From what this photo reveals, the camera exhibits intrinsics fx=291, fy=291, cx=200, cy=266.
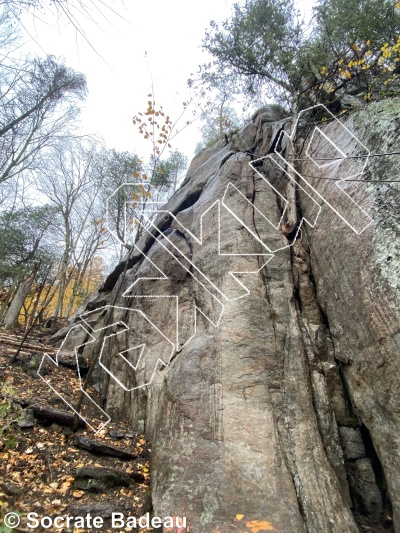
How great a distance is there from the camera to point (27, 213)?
17094 millimetres

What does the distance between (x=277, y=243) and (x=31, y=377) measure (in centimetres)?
644

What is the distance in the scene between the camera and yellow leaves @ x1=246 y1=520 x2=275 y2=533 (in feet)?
10.7

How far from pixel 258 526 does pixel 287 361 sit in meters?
2.12

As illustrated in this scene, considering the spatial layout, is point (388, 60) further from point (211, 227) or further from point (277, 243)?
point (211, 227)

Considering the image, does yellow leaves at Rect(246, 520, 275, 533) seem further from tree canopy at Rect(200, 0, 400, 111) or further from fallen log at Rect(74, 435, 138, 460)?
tree canopy at Rect(200, 0, 400, 111)

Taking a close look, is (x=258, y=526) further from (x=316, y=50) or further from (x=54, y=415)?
(x=316, y=50)

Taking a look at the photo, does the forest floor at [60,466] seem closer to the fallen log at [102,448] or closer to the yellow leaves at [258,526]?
the fallen log at [102,448]

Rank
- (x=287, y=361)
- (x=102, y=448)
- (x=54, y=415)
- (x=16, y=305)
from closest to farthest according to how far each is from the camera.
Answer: (x=287, y=361)
(x=102, y=448)
(x=54, y=415)
(x=16, y=305)

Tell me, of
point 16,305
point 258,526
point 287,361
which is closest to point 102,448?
point 258,526

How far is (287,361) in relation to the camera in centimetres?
468

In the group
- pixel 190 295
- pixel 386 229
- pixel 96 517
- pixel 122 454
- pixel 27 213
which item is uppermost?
pixel 27 213

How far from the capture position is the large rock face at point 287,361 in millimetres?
3596

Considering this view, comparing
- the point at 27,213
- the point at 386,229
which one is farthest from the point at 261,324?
the point at 27,213

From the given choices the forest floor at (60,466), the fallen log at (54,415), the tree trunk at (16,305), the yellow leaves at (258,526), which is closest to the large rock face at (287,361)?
the yellow leaves at (258,526)
